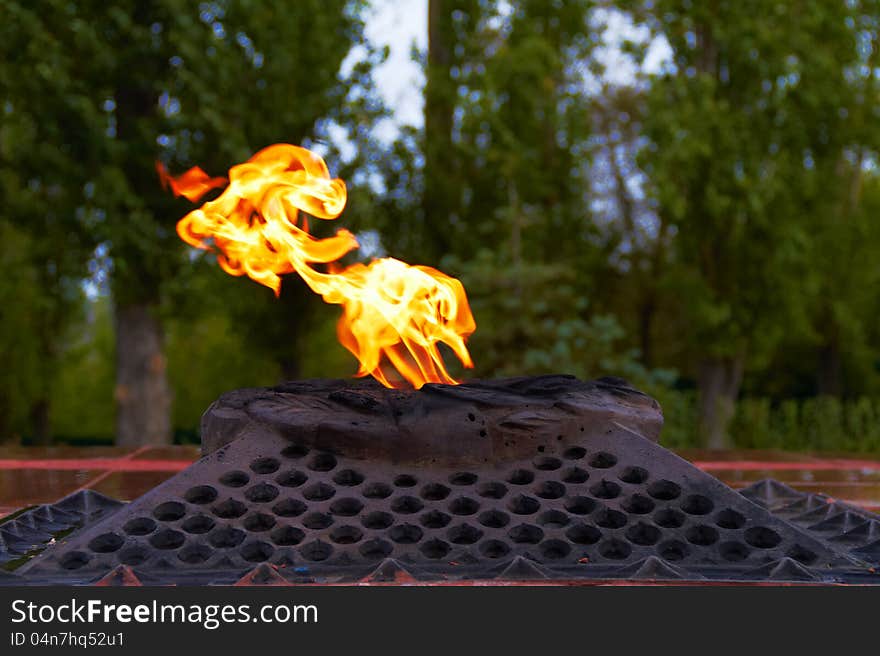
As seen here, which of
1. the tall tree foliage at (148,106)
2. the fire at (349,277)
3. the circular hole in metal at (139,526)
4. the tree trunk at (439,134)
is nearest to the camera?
the circular hole in metal at (139,526)

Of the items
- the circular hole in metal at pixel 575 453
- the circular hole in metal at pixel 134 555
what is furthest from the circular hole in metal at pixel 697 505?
the circular hole in metal at pixel 134 555


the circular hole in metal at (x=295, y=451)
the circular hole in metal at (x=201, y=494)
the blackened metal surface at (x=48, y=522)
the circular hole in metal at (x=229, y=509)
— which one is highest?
the circular hole in metal at (x=295, y=451)

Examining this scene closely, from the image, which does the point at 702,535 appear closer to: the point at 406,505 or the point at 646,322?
the point at 406,505

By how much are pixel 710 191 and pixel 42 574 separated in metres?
7.56

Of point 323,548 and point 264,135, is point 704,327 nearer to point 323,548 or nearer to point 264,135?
point 264,135

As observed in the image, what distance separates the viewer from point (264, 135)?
8109 millimetres

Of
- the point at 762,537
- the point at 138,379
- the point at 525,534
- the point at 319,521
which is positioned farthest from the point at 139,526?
the point at 138,379

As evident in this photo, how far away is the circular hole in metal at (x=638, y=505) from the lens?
2.82 m

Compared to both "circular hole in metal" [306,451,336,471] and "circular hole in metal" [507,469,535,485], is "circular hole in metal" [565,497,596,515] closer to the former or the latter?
"circular hole in metal" [507,469,535,485]

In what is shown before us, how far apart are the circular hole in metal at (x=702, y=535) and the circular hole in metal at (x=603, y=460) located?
342mm

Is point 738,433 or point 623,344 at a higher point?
point 623,344

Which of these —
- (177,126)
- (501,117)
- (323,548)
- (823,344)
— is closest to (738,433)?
(823,344)

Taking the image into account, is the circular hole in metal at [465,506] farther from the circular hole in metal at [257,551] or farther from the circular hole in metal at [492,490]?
the circular hole in metal at [257,551]

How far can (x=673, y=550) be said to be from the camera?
8.86 feet
